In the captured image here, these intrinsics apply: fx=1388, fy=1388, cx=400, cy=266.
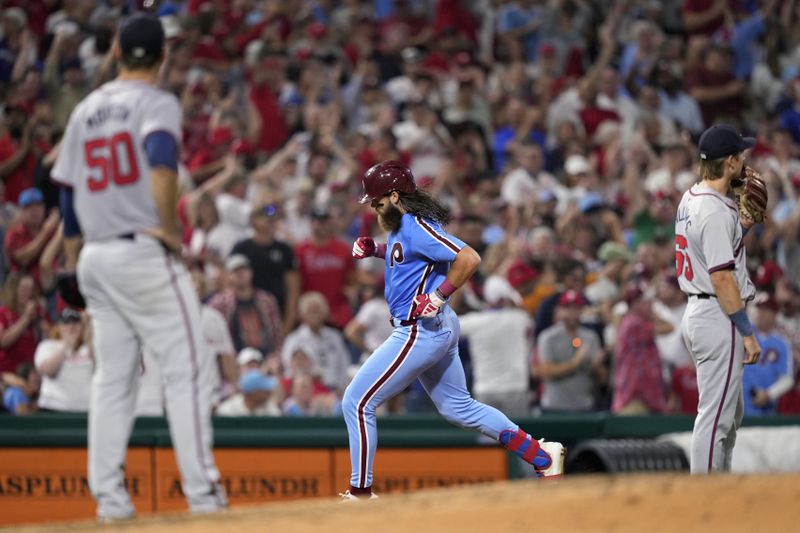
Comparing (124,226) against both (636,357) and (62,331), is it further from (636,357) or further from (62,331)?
(636,357)

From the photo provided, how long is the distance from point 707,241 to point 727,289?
301mm

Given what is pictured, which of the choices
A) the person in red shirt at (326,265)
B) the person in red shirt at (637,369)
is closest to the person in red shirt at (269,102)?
the person in red shirt at (326,265)

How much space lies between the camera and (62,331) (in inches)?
494

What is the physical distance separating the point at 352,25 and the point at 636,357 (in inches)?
305

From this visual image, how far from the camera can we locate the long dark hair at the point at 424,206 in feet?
27.9

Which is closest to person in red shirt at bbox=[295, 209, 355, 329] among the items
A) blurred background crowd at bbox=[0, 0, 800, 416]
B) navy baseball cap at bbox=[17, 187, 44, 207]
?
blurred background crowd at bbox=[0, 0, 800, 416]

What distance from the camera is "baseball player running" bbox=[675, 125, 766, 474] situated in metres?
8.06

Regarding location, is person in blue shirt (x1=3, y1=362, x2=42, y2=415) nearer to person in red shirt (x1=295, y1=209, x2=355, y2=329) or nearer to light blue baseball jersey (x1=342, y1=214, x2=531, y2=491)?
person in red shirt (x1=295, y1=209, x2=355, y2=329)

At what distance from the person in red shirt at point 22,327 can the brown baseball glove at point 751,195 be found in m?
7.20

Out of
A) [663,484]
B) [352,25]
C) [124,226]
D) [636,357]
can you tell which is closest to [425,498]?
[663,484]

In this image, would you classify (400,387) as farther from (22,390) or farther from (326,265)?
(326,265)

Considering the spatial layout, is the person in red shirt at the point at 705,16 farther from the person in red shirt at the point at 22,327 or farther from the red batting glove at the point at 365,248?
the red batting glove at the point at 365,248

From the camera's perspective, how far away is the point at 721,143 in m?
8.18

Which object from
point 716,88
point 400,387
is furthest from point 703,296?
point 716,88
